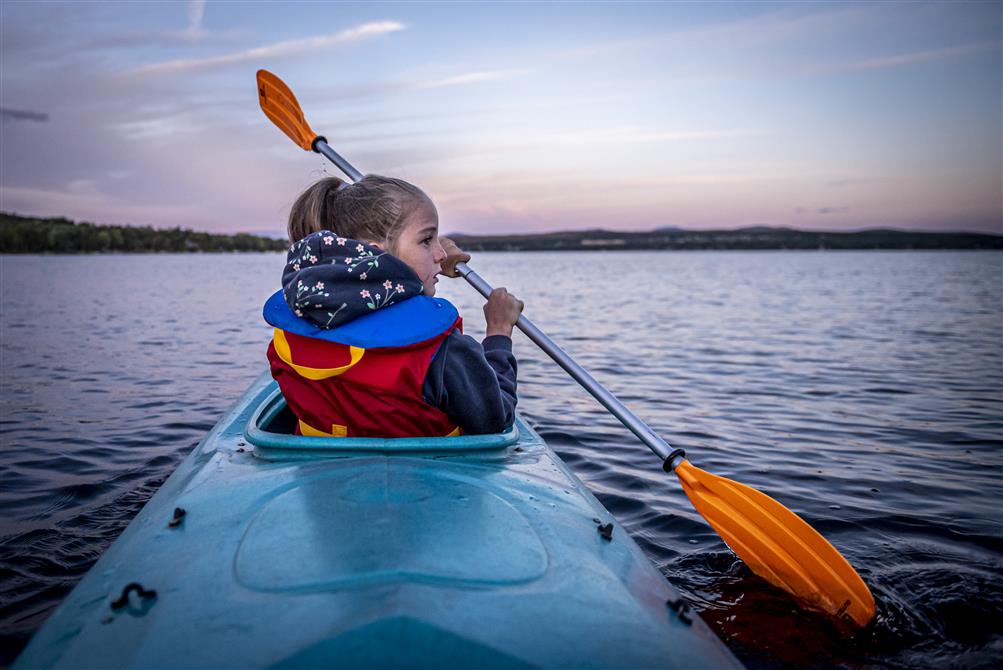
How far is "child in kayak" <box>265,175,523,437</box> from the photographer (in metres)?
2.21

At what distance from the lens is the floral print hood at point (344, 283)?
2205mm

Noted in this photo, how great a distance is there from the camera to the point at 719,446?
582 cm

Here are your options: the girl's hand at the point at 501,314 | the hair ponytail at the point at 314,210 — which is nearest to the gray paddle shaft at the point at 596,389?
the girl's hand at the point at 501,314

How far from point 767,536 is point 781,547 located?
7cm

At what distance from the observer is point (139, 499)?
441cm

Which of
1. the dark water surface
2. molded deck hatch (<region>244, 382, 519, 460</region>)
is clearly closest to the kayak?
molded deck hatch (<region>244, 382, 519, 460</region>)

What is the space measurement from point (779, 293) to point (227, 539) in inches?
1079

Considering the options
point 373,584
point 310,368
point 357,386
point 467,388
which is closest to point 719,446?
point 467,388

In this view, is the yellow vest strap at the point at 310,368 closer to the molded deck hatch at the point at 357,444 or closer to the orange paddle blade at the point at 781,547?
the molded deck hatch at the point at 357,444

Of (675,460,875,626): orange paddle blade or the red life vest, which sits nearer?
the red life vest

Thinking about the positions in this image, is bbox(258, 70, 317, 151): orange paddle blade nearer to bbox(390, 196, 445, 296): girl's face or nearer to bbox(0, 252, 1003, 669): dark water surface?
bbox(0, 252, 1003, 669): dark water surface

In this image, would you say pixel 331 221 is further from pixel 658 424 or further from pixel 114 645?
pixel 658 424

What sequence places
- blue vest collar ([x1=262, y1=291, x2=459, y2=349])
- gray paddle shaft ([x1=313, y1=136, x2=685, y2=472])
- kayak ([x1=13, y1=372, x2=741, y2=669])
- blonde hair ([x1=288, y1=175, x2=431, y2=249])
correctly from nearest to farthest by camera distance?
kayak ([x1=13, y1=372, x2=741, y2=669]) < blue vest collar ([x1=262, y1=291, x2=459, y2=349]) < blonde hair ([x1=288, y1=175, x2=431, y2=249]) < gray paddle shaft ([x1=313, y1=136, x2=685, y2=472])

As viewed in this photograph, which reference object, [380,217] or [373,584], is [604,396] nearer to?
[380,217]
